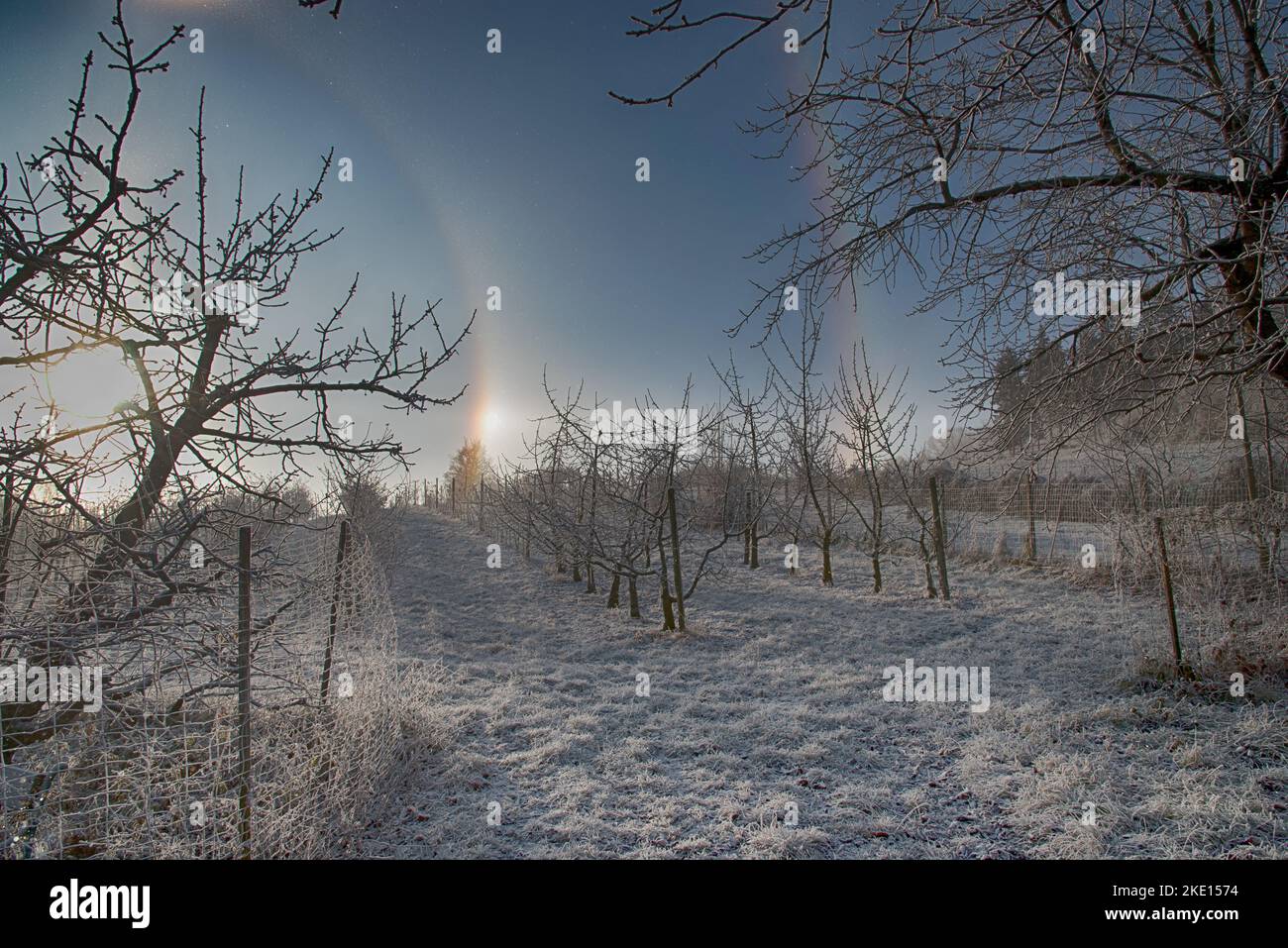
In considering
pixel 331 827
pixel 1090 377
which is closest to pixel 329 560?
pixel 331 827

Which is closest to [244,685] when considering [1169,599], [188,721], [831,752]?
[188,721]

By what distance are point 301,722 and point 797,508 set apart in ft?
45.1

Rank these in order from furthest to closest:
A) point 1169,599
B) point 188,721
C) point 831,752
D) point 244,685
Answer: point 1169,599 < point 831,752 < point 188,721 < point 244,685

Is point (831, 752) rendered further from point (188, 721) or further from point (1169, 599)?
point (188, 721)

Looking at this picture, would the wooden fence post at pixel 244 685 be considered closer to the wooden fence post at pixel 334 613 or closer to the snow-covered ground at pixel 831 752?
the snow-covered ground at pixel 831 752

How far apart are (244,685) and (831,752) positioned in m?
3.57

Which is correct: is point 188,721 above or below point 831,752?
above

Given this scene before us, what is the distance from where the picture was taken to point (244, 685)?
270 cm

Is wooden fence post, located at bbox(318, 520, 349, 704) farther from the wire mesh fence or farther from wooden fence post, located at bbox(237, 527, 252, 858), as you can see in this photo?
wooden fence post, located at bbox(237, 527, 252, 858)

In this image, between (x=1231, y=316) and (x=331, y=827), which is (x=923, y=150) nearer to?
(x=1231, y=316)

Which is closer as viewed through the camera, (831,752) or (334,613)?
(334,613)

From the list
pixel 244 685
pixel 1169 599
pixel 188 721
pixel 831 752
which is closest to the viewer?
pixel 244 685

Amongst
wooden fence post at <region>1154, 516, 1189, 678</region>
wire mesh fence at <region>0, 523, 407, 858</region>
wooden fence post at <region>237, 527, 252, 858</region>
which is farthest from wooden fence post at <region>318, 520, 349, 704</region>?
wooden fence post at <region>1154, 516, 1189, 678</region>

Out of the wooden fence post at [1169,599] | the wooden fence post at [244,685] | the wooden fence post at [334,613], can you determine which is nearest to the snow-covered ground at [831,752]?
the wooden fence post at [1169,599]
